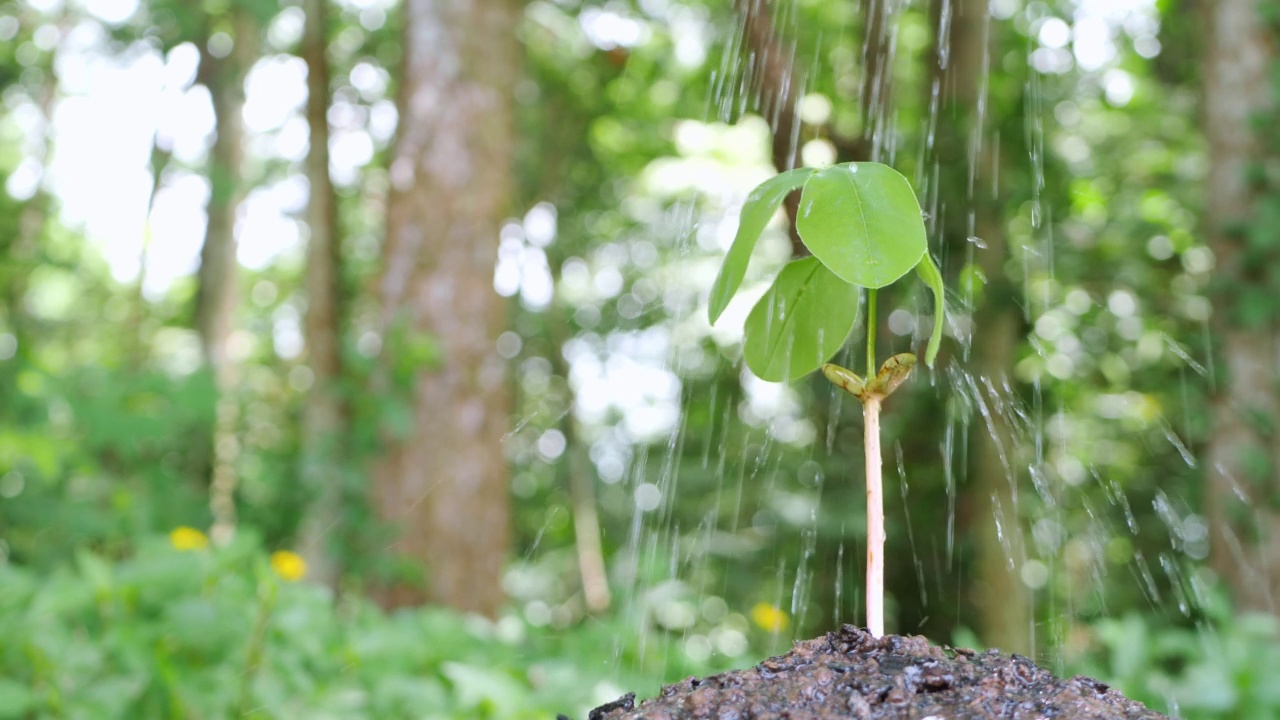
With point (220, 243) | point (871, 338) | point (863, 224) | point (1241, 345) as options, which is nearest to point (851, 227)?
point (863, 224)

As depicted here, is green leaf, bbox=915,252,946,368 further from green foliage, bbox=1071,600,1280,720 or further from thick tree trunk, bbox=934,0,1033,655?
thick tree trunk, bbox=934,0,1033,655

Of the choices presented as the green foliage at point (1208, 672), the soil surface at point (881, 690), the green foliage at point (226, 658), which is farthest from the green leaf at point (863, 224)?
the green foliage at point (1208, 672)

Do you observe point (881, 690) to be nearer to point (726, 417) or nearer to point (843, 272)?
point (843, 272)

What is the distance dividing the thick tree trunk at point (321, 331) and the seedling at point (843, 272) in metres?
3.56

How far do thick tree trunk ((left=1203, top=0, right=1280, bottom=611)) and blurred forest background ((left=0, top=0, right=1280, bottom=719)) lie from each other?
0.01 metres

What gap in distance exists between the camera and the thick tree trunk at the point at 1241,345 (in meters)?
4.24

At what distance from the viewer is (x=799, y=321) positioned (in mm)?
1121

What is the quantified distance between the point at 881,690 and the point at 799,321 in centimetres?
38

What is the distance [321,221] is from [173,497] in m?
1.36

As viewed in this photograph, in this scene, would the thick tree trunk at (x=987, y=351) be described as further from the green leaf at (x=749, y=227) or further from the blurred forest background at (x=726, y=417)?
the green leaf at (x=749, y=227)

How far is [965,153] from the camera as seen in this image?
4.89m

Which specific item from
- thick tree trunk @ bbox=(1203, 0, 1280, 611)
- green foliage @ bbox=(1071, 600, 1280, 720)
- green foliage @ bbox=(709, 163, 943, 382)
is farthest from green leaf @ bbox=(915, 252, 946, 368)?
thick tree trunk @ bbox=(1203, 0, 1280, 611)

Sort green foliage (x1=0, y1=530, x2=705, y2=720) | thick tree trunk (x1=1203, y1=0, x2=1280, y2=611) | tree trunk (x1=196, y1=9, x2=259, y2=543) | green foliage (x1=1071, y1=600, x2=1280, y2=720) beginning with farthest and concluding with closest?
tree trunk (x1=196, y1=9, x2=259, y2=543), thick tree trunk (x1=1203, y1=0, x2=1280, y2=611), green foliage (x1=1071, y1=600, x2=1280, y2=720), green foliage (x1=0, y1=530, x2=705, y2=720)

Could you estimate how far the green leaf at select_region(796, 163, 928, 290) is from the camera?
92 centimetres
